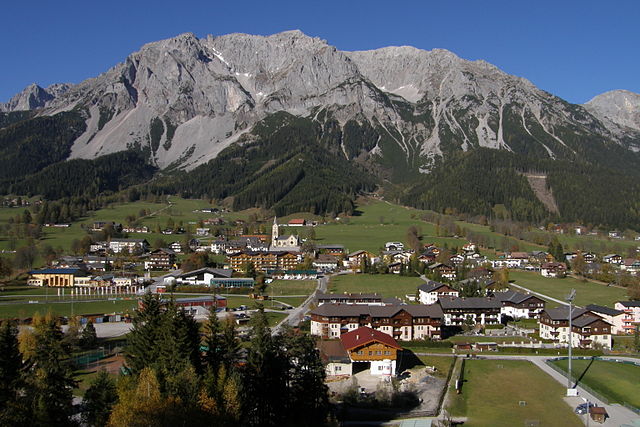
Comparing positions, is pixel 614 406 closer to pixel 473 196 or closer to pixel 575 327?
pixel 575 327

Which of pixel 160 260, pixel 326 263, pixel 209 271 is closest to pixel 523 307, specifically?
pixel 326 263

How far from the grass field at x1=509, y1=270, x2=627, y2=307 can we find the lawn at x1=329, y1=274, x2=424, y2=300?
1603 cm

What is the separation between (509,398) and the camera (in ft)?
130

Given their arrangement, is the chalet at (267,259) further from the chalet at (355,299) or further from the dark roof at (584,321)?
the dark roof at (584,321)

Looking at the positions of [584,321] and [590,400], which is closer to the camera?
[590,400]

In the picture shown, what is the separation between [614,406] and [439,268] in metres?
56.0

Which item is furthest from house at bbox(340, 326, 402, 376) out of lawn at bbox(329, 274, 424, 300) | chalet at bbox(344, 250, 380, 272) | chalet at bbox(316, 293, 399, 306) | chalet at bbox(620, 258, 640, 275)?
chalet at bbox(620, 258, 640, 275)

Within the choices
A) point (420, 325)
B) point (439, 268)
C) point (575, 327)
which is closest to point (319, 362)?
point (420, 325)

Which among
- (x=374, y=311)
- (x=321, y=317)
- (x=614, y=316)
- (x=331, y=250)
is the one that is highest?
(x=331, y=250)

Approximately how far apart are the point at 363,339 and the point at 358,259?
60.3m

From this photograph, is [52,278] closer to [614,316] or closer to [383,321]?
[383,321]

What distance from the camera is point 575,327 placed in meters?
56.9

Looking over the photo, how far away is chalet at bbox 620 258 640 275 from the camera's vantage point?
101m

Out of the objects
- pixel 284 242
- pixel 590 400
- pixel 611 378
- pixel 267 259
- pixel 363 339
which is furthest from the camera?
pixel 284 242
